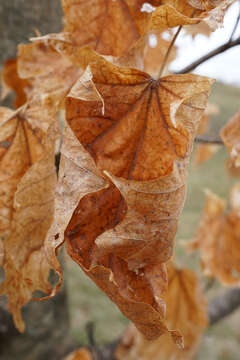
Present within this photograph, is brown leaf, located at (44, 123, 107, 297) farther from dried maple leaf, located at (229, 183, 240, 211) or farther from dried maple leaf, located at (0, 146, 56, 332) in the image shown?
dried maple leaf, located at (229, 183, 240, 211)

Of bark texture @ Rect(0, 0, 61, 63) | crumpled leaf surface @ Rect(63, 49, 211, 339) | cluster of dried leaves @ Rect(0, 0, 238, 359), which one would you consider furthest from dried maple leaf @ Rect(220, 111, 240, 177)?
bark texture @ Rect(0, 0, 61, 63)

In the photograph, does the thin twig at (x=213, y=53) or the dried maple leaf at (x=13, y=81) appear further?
the dried maple leaf at (x=13, y=81)

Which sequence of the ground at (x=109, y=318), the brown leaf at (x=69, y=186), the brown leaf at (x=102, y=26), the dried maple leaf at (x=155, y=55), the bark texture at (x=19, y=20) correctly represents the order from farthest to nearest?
1. the ground at (x=109, y=318)
2. the bark texture at (x=19, y=20)
3. the dried maple leaf at (x=155, y=55)
4. the brown leaf at (x=102, y=26)
5. the brown leaf at (x=69, y=186)

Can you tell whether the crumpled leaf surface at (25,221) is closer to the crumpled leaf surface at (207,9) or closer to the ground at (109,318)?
the crumpled leaf surface at (207,9)

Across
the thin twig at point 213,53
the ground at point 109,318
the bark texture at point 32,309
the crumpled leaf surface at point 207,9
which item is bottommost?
the ground at point 109,318

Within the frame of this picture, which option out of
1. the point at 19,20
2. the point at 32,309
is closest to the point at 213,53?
the point at 19,20

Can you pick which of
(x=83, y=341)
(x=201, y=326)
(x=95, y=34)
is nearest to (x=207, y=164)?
(x=83, y=341)

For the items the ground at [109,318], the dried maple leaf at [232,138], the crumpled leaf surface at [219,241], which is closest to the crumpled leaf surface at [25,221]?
the dried maple leaf at [232,138]
